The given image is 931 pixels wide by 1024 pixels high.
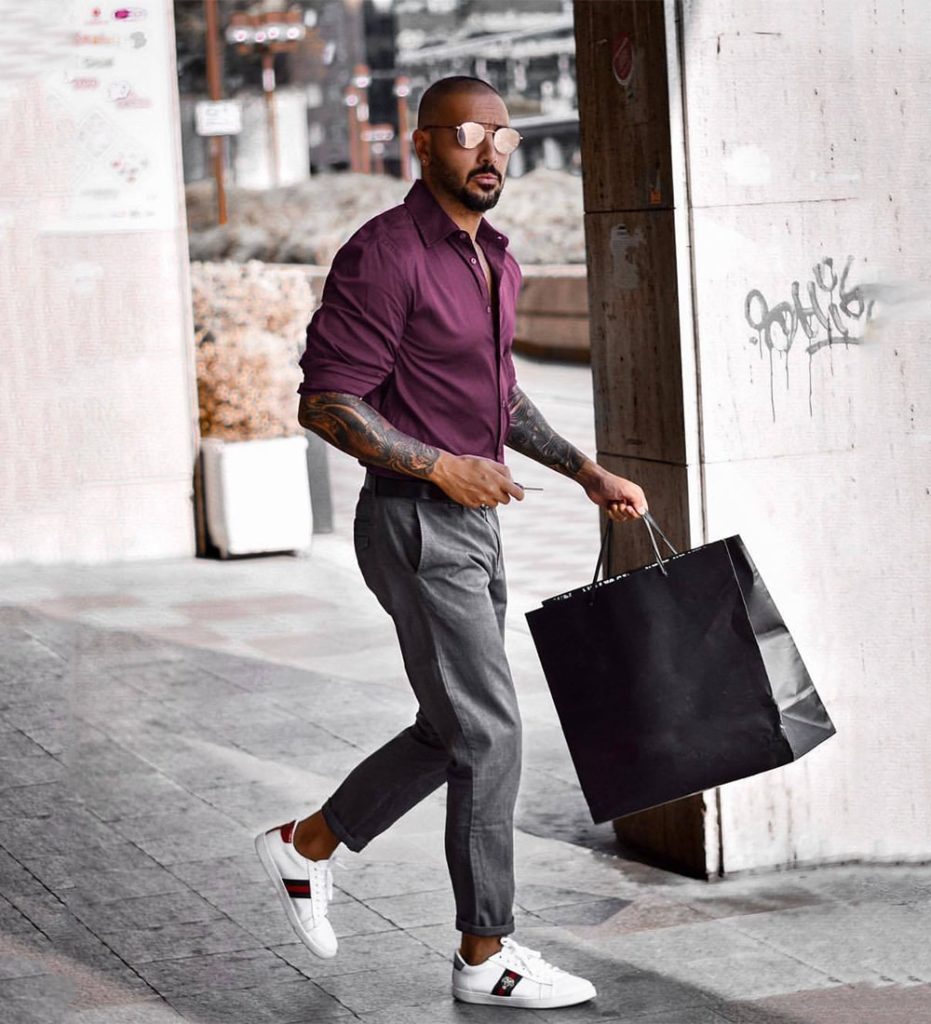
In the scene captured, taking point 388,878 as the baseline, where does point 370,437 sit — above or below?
above

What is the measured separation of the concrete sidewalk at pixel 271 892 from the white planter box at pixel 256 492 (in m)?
2.07

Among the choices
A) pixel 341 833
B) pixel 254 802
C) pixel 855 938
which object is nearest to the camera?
pixel 341 833

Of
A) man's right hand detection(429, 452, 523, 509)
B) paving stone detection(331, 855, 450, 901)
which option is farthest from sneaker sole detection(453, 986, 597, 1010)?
man's right hand detection(429, 452, 523, 509)

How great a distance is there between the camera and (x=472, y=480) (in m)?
3.86

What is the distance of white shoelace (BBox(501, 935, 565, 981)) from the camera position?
13.4ft

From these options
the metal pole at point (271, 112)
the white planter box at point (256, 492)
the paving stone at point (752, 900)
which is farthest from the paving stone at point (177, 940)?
the metal pole at point (271, 112)

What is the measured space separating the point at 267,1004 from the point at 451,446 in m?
1.26

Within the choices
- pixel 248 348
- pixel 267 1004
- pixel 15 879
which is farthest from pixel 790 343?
pixel 248 348

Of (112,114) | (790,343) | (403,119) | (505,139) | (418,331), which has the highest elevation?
(403,119)

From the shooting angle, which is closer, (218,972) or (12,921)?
(218,972)

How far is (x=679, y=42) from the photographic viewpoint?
15.5 ft

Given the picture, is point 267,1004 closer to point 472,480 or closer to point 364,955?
point 364,955

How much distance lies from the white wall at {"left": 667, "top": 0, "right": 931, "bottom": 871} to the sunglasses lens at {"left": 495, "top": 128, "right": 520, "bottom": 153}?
2.92 ft

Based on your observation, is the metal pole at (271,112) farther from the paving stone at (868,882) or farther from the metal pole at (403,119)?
the paving stone at (868,882)
